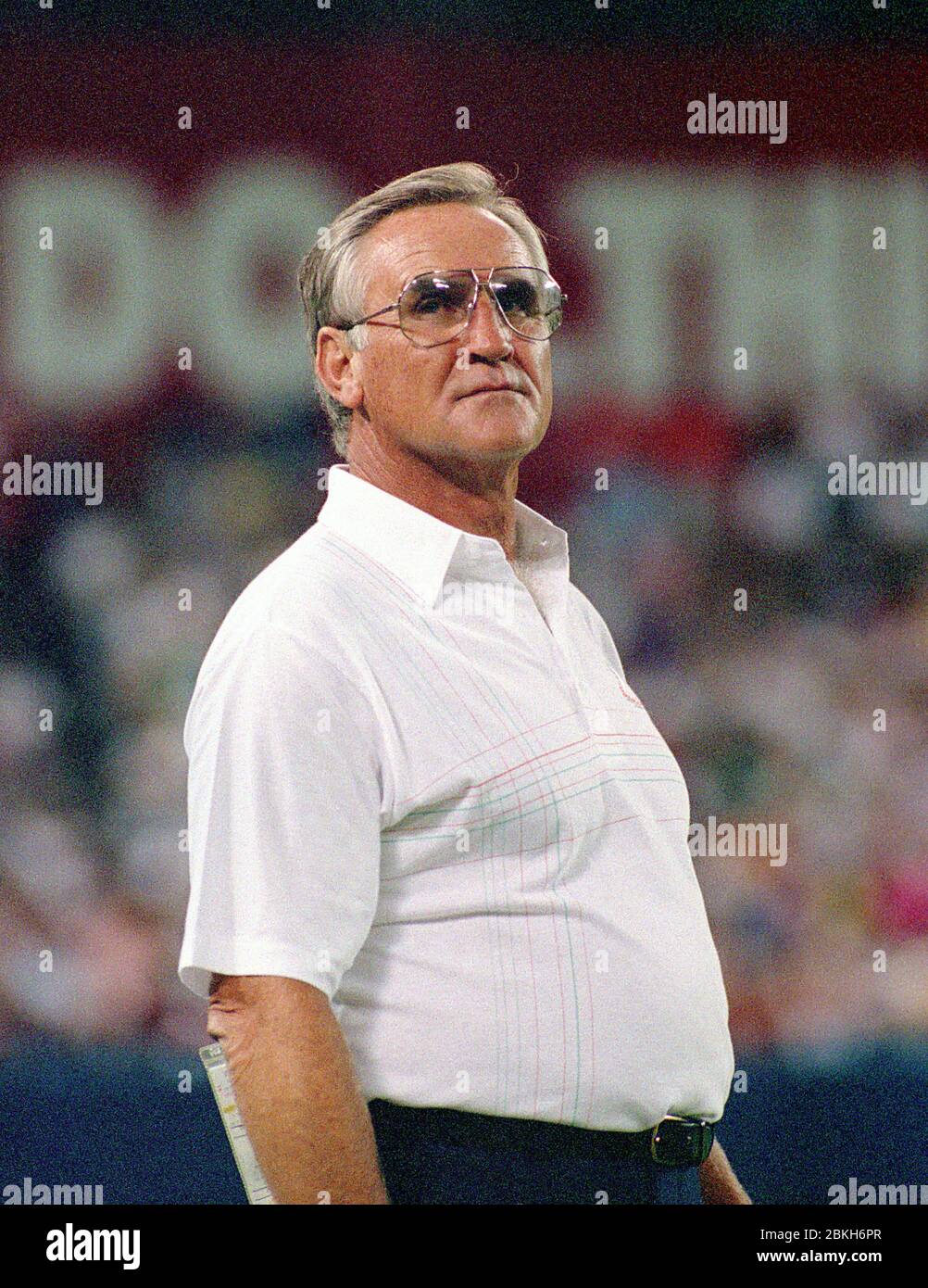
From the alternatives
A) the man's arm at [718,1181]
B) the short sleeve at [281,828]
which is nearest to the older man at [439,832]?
the short sleeve at [281,828]

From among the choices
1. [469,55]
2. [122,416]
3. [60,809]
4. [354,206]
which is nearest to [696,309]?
[469,55]

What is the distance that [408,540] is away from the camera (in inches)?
52.3

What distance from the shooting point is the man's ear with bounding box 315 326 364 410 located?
143 cm

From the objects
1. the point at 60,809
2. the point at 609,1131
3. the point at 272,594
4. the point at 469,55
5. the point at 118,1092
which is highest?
the point at 469,55

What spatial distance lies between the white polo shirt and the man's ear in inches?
5.7

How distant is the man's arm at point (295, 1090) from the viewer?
1106mm

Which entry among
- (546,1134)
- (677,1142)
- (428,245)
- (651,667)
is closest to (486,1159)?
(546,1134)

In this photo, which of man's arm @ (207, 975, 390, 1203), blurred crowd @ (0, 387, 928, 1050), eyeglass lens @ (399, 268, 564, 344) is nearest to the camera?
man's arm @ (207, 975, 390, 1203)

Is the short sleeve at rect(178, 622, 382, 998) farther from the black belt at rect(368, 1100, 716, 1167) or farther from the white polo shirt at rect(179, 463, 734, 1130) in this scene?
the black belt at rect(368, 1100, 716, 1167)

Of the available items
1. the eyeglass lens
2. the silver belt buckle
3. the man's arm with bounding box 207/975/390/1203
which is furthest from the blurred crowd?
the man's arm with bounding box 207/975/390/1203

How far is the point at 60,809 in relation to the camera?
174 cm
